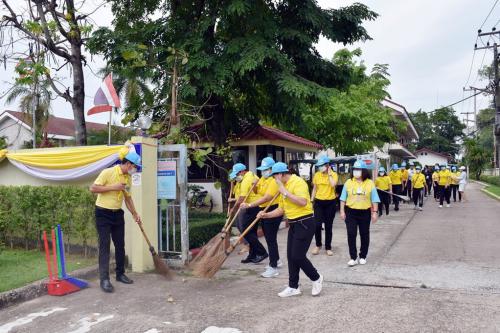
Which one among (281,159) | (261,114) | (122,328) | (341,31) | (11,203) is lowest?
(122,328)

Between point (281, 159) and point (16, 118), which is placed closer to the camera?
point (281, 159)

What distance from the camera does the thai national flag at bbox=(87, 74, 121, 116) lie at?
903cm

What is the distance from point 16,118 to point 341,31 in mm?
27961

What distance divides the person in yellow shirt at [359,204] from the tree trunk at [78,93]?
7680mm

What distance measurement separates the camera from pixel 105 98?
9.15 m

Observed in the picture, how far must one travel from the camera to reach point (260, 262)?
761 centimetres

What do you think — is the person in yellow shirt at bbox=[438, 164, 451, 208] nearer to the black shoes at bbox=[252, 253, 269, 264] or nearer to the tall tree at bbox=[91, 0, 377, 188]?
the tall tree at bbox=[91, 0, 377, 188]

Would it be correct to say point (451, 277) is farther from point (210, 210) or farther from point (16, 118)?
point (16, 118)

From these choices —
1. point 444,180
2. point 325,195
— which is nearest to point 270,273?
point 325,195

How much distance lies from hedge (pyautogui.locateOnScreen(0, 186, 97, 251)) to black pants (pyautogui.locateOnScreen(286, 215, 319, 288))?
146 inches

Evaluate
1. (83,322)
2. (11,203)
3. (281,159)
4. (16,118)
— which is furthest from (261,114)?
(16,118)

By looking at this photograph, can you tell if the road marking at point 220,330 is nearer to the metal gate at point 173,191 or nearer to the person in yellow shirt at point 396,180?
the metal gate at point 173,191

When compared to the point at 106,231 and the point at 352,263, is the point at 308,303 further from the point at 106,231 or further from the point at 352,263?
the point at 106,231

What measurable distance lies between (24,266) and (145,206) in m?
2.20
